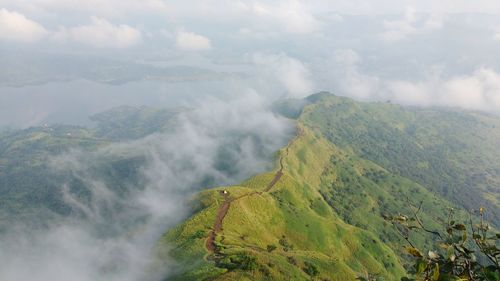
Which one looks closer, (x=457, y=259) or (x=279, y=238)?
(x=457, y=259)

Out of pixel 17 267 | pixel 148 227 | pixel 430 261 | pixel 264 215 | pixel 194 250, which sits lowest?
pixel 17 267

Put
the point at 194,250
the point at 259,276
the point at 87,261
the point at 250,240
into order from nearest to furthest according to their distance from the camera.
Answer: the point at 259,276 < the point at 194,250 < the point at 250,240 < the point at 87,261

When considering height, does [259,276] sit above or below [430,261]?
below

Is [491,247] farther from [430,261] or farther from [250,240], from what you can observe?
[250,240]

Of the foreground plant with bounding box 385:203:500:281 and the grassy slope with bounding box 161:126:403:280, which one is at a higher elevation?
the foreground plant with bounding box 385:203:500:281

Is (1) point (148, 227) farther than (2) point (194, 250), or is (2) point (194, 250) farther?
(1) point (148, 227)

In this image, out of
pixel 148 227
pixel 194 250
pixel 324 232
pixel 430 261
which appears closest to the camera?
pixel 430 261

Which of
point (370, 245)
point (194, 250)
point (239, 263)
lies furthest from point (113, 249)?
point (370, 245)

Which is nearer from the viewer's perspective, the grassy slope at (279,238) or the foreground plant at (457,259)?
the foreground plant at (457,259)

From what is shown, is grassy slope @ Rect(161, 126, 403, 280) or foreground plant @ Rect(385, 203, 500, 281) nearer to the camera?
foreground plant @ Rect(385, 203, 500, 281)

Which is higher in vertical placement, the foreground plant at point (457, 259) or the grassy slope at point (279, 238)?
the foreground plant at point (457, 259)

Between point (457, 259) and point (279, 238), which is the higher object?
point (457, 259)
